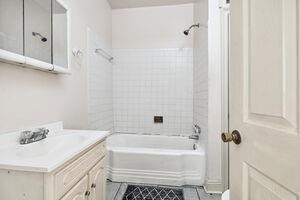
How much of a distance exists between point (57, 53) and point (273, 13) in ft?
4.80

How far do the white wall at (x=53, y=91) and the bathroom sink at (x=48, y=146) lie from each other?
17cm

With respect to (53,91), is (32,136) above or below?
below

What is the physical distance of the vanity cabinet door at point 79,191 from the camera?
910 mm

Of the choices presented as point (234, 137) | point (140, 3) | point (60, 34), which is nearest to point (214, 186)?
point (234, 137)

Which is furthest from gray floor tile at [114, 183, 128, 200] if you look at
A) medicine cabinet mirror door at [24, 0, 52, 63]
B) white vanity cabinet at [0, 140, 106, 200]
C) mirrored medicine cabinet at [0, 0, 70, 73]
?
medicine cabinet mirror door at [24, 0, 52, 63]

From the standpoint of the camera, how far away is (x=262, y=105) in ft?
1.98

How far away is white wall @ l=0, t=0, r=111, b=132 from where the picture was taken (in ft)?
3.49

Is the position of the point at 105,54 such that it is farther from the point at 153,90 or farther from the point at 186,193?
the point at 186,193

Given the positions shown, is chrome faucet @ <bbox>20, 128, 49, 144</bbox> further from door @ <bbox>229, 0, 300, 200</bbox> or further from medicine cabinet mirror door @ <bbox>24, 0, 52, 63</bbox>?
door @ <bbox>229, 0, 300, 200</bbox>

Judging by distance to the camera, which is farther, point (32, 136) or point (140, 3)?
point (140, 3)

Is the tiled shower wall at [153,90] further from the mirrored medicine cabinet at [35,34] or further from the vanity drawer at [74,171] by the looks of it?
the vanity drawer at [74,171]

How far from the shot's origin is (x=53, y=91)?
4.82 ft

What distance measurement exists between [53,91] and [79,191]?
857 mm

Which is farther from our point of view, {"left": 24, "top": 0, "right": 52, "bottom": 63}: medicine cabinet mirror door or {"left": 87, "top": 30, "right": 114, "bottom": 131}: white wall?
{"left": 87, "top": 30, "right": 114, "bottom": 131}: white wall
